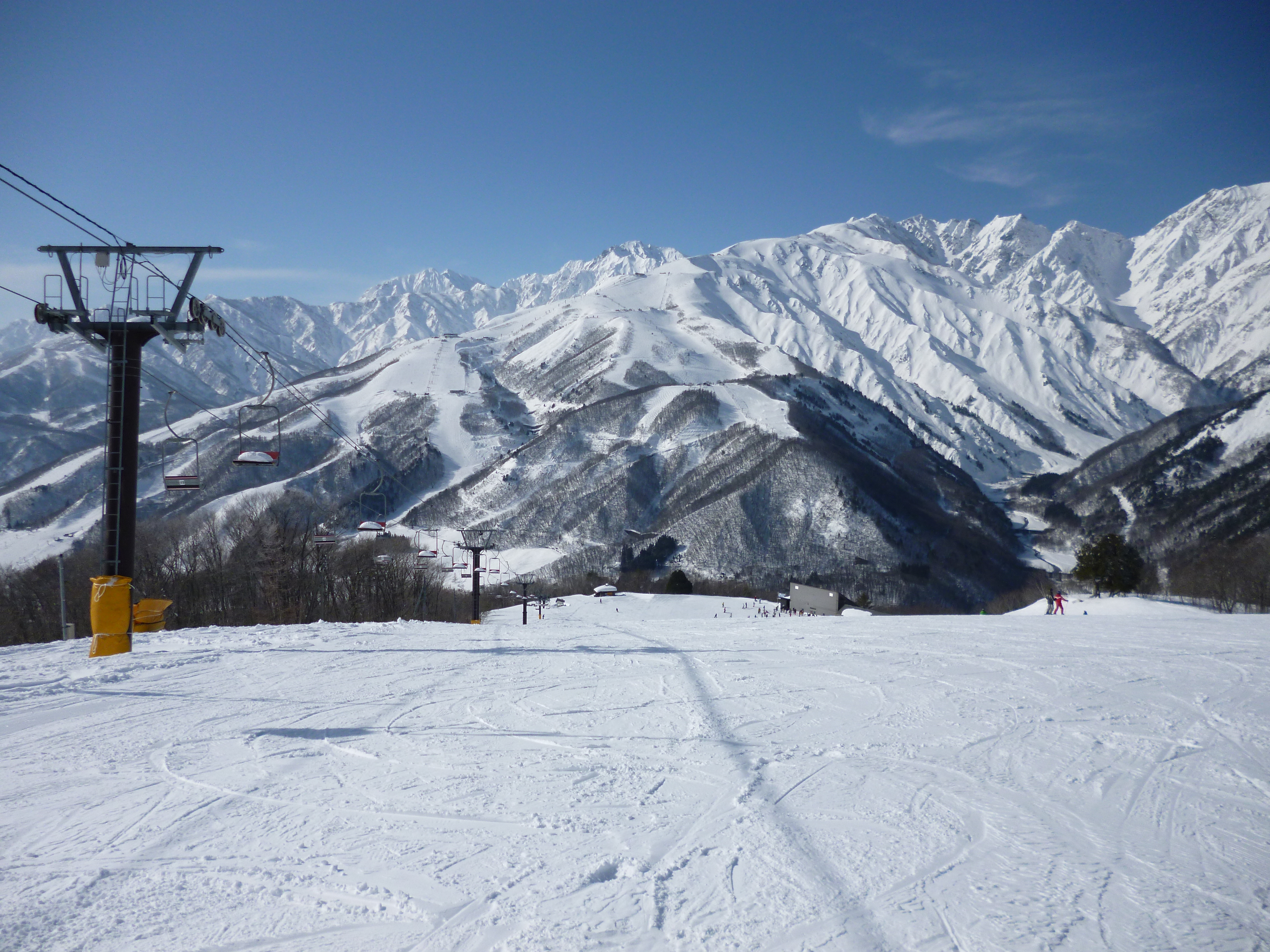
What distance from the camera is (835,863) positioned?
637 centimetres

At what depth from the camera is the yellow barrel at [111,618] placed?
1560cm

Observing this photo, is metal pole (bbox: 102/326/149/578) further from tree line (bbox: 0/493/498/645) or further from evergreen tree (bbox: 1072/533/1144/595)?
evergreen tree (bbox: 1072/533/1144/595)

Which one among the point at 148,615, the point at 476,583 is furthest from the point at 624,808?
the point at 476,583

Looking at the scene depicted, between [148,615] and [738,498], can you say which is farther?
[738,498]

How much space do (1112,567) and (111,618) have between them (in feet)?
213

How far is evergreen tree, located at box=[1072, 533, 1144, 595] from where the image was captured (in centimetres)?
5859

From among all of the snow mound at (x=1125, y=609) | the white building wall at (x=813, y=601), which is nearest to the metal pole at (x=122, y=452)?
the snow mound at (x=1125, y=609)

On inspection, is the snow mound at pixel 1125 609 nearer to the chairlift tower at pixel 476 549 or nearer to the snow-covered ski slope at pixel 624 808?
the snow-covered ski slope at pixel 624 808

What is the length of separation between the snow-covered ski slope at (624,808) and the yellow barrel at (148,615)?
522 centimetres

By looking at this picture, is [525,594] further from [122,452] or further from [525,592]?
[122,452]

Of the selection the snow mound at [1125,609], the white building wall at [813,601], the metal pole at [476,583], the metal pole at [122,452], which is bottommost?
the white building wall at [813,601]

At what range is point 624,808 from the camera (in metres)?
7.49

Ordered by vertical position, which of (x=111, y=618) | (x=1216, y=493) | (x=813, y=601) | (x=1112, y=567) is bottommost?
(x=813, y=601)

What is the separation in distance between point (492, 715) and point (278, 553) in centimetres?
4137
